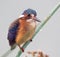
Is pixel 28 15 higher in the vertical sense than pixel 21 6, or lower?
higher

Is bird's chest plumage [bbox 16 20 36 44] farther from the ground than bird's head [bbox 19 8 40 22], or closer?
closer

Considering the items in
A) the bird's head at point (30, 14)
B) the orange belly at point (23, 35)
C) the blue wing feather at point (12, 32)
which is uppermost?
the bird's head at point (30, 14)

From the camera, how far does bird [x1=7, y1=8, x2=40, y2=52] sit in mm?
560

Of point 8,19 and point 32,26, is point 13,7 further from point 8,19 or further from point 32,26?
point 32,26

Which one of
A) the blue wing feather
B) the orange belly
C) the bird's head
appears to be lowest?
the orange belly

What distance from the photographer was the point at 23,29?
567 millimetres

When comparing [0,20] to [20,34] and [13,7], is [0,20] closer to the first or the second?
[13,7]

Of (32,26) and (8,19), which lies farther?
(8,19)

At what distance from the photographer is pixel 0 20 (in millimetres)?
1233

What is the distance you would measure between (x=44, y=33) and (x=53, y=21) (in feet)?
0.23

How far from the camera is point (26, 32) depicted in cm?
57

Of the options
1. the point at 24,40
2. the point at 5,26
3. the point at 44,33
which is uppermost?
the point at 24,40

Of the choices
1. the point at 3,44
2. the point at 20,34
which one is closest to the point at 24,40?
the point at 20,34

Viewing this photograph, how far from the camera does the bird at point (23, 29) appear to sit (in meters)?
0.56
